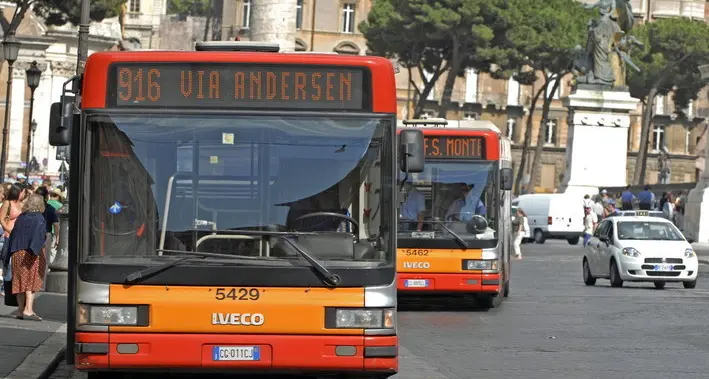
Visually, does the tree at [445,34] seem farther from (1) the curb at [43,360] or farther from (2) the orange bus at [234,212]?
(2) the orange bus at [234,212]

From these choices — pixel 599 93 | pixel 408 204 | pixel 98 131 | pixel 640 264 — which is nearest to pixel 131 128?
pixel 98 131

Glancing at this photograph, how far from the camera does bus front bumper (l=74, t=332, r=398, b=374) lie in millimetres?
10664

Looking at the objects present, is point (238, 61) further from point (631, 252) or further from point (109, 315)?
point (631, 252)

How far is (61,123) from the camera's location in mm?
11141

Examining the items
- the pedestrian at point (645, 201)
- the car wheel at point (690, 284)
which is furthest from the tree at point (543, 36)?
the car wheel at point (690, 284)

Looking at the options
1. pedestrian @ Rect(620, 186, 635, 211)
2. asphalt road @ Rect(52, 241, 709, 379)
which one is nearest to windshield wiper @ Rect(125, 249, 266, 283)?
asphalt road @ Rect(52, 241, 709, 379)

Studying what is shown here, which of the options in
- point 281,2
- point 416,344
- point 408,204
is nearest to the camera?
point 416,344

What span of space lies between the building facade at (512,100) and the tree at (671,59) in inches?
422

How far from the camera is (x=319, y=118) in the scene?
10992 mm

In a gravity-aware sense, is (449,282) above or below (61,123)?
below

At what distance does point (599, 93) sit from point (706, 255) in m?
13.2

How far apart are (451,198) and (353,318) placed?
33.1 feet

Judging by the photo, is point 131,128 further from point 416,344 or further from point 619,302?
point 619,302

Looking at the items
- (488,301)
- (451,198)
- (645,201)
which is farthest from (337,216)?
(645,201)
